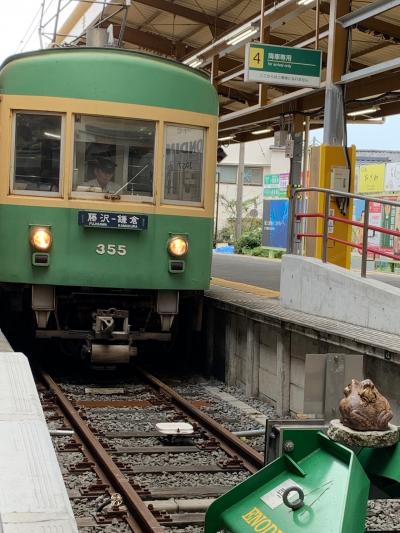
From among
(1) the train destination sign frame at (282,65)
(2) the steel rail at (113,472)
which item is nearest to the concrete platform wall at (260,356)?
(2) the steel rail at (113,472)

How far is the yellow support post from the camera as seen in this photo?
1153cm

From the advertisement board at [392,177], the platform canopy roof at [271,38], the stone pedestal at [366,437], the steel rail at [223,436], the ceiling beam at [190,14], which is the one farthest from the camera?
→ the advertisement board at [392,177]

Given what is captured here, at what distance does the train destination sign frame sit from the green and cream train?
2450 millimetres

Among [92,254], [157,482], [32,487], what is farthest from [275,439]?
[92,254]

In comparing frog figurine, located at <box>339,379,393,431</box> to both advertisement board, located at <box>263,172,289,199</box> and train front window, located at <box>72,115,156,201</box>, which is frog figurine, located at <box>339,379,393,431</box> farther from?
advertisement board, located at <box>263,172,289,199</box>

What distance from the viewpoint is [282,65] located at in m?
11.5

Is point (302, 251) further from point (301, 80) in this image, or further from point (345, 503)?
point (345, 503)

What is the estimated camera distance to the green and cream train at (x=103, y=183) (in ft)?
28.0

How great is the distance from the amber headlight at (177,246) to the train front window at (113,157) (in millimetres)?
A: 509

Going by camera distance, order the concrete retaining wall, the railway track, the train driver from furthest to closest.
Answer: the train driver < the concrete retaining wall < the railway track

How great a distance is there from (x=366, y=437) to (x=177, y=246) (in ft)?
19.4

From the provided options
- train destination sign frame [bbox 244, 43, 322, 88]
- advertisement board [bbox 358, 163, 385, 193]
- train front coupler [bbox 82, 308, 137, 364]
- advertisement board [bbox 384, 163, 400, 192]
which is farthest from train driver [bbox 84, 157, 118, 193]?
advertisement board [bbox 358, 163, 385, 193]

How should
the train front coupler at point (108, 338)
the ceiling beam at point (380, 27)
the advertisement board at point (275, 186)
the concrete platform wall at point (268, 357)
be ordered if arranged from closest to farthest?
the concrete platform wall at point (268, 357) < the train front coupler at point (108, 338) < the ceiling beam at point (380, 27) < the advertisement board at point (275, 186)

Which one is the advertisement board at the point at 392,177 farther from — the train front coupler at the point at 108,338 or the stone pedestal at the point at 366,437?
the stone pedestal at the point at 366,437
